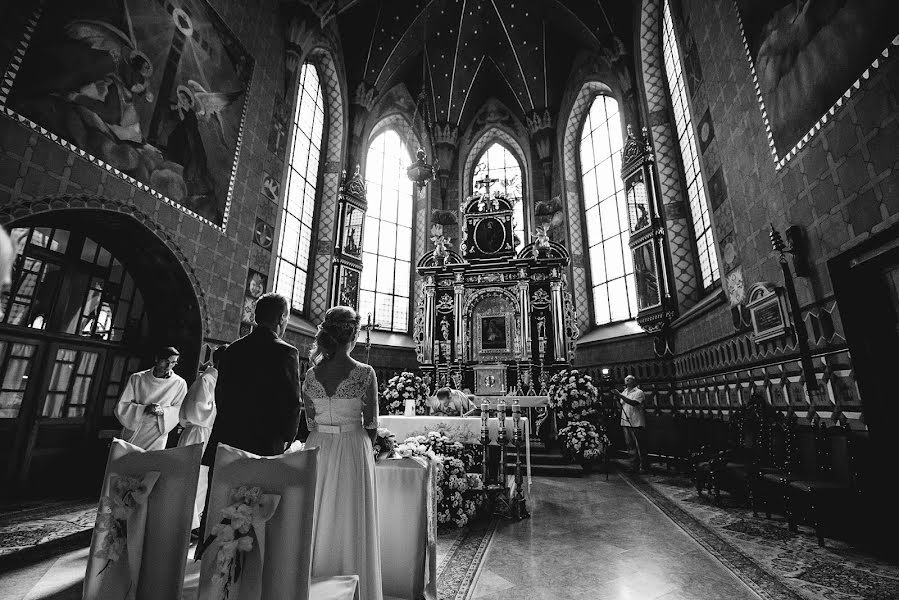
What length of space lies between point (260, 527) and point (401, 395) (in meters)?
7.54

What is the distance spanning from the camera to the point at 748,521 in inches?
165

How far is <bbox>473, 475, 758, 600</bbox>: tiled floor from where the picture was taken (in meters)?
2.70

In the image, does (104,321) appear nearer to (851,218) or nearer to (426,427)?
(426,427)

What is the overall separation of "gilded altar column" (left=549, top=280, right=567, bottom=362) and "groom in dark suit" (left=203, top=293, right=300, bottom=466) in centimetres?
865

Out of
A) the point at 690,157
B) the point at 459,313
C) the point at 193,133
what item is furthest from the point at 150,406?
the point at 690,157

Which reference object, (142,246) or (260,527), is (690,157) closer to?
(260,527)

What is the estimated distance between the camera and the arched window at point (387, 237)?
42.3 feet

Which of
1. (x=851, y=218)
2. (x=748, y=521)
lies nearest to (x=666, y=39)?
(x=851, y=218)

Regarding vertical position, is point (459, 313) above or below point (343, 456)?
above

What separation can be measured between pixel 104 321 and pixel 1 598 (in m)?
4.49

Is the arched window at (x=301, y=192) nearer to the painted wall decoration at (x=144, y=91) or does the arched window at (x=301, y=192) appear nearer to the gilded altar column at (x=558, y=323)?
the painted wall decoration at (x=144, y=91)

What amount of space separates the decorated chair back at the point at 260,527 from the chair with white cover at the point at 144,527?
0.23 meters

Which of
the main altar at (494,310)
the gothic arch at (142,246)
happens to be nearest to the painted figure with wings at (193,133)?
the gothic arch at (142,246)

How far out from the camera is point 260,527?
139cm
